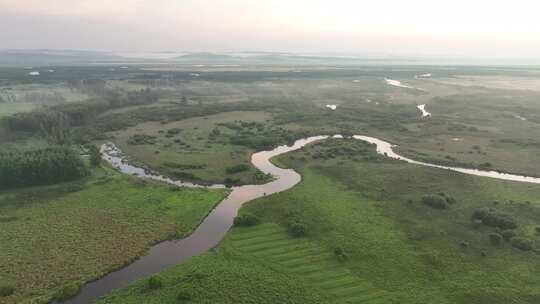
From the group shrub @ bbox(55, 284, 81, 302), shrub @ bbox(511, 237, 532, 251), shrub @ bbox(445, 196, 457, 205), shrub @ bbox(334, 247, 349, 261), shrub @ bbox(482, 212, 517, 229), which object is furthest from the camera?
shrub @ bbox(445, 196, 457, 205)

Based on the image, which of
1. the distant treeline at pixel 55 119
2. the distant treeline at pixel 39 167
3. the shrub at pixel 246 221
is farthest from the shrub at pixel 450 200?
the distant treeline at pixel 55 119

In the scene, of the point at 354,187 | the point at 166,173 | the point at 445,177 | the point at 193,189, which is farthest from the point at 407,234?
the point at 166,173

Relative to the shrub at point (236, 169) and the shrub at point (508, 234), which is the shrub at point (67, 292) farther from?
the shrub at point (508, 234)

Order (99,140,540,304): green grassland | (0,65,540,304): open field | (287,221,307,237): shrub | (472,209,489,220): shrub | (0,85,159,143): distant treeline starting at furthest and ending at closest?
(0,85,159,143): distant treeline → (472,209,489,220): shrub → (287,221,307,237): shrub → (0,65,540,304): open field → (99,140,540,304): green grassland

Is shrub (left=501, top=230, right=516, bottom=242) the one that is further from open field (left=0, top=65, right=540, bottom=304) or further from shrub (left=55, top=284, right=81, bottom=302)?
shrub (left=55, top=284, right=81, bottom=302)

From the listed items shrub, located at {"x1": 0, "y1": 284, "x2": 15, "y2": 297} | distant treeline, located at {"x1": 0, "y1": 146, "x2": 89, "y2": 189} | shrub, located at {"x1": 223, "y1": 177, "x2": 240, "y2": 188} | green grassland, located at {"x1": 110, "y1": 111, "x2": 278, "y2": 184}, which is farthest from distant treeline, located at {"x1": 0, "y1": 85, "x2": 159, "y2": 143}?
shrub, located at {"x1": 0, "y1": 284, "x2": 15, "y2": 297}

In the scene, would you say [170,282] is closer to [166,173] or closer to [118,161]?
[166,173]

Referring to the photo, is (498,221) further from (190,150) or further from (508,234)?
(190,150)

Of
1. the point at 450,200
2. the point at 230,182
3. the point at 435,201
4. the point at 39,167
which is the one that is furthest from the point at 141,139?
the point at 450,200
